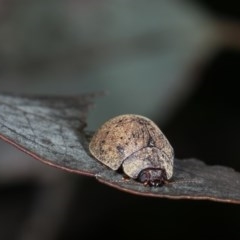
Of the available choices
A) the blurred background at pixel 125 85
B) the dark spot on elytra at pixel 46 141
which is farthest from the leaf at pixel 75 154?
the blurred background at pixel 125 85

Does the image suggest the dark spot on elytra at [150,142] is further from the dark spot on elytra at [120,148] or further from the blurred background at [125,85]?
the blurred background at [125,85]

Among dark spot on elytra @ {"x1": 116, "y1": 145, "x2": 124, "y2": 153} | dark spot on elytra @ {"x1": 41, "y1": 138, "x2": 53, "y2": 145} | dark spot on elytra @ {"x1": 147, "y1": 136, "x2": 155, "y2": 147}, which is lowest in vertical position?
dark spot on elytra @ {"x1": 41, "y1": 138, "x2": 53, "y2": 145}

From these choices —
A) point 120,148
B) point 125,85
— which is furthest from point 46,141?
point 125,85

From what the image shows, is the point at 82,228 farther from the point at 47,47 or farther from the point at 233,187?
the point at 233,187

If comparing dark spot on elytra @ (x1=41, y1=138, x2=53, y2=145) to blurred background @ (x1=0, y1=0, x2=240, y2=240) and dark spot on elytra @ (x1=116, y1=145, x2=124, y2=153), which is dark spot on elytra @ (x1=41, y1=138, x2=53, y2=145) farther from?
blurred background @ (x1=0, y1=0, x2=240, y2=240)

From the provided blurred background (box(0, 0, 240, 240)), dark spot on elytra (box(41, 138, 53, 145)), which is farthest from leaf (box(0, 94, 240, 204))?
blurred background (box(0, 0, 240, 240))
